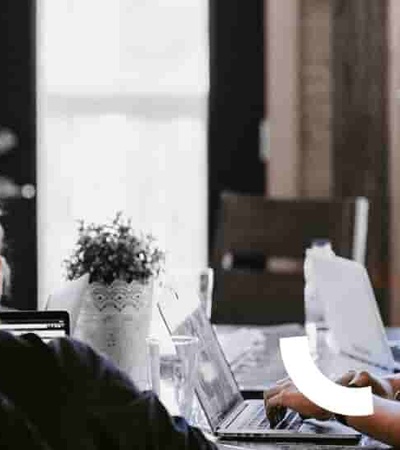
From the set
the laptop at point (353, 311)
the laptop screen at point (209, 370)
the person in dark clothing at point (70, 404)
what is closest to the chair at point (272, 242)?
the laptop at point (353, 311)

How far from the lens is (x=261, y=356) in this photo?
228 centimetres

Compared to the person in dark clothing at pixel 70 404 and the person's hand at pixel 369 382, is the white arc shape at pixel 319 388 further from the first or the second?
the person in dark clothing at pixel 70 404

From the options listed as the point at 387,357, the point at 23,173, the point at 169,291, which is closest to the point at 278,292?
the point at 387,357

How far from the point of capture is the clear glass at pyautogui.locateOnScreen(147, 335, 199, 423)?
1.58m

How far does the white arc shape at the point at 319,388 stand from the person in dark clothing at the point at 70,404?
349 mm

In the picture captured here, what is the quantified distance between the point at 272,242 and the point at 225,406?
4.94 ft

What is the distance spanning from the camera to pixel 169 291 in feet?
5.77

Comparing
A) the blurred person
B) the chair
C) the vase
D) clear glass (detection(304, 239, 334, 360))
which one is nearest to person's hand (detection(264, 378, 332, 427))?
the blurred person

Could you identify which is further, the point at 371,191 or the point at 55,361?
the point at 371,191

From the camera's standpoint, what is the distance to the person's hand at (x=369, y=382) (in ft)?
5.05

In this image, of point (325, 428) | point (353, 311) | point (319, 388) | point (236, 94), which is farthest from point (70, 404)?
point (236, 94)

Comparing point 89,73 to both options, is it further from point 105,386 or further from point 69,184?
point 105,386

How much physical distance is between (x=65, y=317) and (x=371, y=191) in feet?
9.82

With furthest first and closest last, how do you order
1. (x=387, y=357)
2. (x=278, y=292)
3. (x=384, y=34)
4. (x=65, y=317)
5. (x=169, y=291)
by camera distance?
1. (x=384, y=34)
2. (x=278, y=292)
3. (x=387, y=357)
4. (x=169, y=291)
5. (x=65, y=317)
